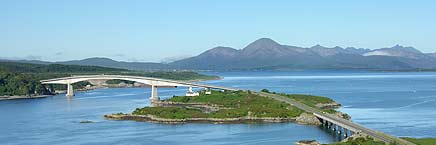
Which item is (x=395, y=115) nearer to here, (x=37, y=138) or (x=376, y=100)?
(x=376, y=100)

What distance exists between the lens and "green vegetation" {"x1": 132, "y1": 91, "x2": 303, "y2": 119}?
37.8 meters

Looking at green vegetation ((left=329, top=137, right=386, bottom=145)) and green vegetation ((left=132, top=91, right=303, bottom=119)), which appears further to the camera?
green vegetation ((left=132, top=91, right=303, bottom=119))

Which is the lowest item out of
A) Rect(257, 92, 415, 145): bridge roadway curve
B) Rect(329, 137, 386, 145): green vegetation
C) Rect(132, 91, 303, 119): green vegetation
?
Rect(329, 137, 386, 145): green vegetation

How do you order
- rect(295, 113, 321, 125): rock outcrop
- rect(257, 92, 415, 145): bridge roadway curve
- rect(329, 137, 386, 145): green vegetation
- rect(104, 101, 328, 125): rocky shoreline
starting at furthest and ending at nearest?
rect(104, 101, 328, 125): rocky shoreline
rect(295, 113, 321, 125): rock outcrop
rect(257, 92, 415, 145): bridge roadway curve
rect(329, 137, 386, 145): green vegetation

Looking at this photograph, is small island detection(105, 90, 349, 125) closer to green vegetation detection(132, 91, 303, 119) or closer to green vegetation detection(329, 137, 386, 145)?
green vegetation detection(132, 91, 303, 119)

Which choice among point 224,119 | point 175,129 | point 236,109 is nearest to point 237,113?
point 224,119

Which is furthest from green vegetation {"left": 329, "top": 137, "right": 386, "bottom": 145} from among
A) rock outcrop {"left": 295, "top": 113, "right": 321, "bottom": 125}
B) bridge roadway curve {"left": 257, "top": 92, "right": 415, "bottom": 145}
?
rock outcrop {"left": 295, "top": 113, "right": 321, "bottom": 125}

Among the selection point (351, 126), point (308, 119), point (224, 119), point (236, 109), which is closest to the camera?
point (351, 126)

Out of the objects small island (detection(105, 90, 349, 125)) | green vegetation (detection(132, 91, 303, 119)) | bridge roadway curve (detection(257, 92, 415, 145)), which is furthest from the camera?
green vegetation (detection(132, 91, 303, 119))

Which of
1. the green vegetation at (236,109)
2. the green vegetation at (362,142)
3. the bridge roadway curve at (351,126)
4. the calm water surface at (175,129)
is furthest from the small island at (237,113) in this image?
the green vegetation at (362,142)

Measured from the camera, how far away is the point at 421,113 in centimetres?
4006

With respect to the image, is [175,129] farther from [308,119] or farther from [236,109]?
[236,109]

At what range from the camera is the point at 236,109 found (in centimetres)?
4025

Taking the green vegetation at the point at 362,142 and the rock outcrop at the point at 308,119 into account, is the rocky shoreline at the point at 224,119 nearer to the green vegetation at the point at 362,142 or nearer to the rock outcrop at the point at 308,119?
the rock outcrop at the point at 308,119
